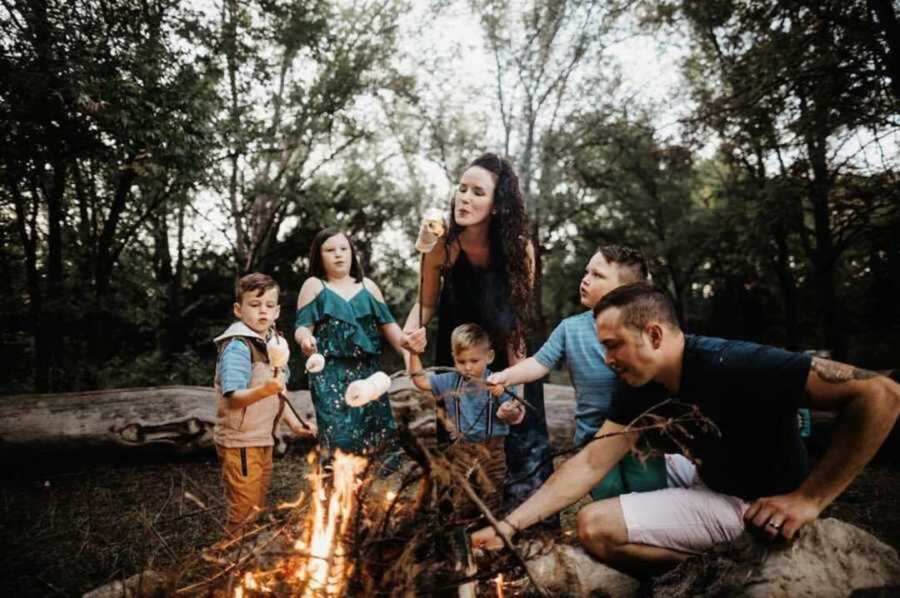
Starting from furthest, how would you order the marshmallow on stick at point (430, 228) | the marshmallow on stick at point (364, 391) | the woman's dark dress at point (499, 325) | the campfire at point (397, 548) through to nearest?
1. the woman's dark dress at point (499, 325)
2. the marshmallow on stick at point (430, 228)
3. the marshmallow on stick at point (364, 391)
4. the campfire at point (397, 548)

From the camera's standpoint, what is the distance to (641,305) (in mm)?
2193

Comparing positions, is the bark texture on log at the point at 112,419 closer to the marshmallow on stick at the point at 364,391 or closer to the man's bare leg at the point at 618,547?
the marshmallow on stick at the point at 364,391

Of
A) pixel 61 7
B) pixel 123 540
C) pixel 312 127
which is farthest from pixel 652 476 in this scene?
pixel 312 127

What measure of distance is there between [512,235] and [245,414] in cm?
225

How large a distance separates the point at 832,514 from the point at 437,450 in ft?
15.1

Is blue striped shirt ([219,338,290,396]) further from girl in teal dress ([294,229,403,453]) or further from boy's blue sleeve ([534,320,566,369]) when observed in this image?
boy's blue sleeve ([534,320,566,369])

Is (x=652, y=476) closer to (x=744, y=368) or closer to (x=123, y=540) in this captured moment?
(x=744, y=368)

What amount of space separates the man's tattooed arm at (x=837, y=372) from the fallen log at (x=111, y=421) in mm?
4548

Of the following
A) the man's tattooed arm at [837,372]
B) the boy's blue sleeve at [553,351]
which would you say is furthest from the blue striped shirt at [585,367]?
the man's tattooed arm at [837,372]

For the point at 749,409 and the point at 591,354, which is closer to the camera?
the point at 749,409

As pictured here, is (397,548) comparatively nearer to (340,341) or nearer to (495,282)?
(340,341)

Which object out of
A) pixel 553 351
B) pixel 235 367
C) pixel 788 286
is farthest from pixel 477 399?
pixel 788 286

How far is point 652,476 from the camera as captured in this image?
110 inches

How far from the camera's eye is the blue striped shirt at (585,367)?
Answer: 3.27 meters
